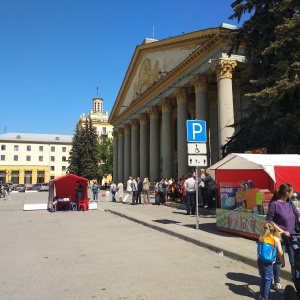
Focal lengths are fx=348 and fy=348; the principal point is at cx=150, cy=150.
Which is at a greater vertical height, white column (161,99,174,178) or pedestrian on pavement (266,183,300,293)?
white column (161,99,174,178)

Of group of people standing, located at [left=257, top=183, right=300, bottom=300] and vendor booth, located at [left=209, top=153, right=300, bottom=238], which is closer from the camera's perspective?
group of people standing, located at [left=257, top=183, right=300, bottom=300]

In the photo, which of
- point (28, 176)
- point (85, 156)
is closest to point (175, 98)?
point (85, 156)

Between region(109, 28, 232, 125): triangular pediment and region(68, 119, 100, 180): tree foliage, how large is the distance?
1276 cm

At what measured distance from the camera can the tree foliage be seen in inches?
2469

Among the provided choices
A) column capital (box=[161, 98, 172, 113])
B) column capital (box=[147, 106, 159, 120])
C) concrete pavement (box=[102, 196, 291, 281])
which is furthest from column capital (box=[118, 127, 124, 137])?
concrete pavement (box=[102, 196, 291, 281])

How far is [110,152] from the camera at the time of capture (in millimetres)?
80188

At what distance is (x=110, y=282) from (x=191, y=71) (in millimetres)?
24765

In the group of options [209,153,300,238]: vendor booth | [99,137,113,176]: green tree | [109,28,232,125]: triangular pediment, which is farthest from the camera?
[99,137,113,176]: green tree

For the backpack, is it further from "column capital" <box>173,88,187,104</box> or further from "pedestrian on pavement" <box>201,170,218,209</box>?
"column capital" <box>173,88,187,104</box>

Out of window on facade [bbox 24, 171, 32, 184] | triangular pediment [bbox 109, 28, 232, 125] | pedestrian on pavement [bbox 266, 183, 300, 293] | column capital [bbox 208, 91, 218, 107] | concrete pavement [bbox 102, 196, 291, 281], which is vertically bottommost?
concrete pavement [bbox 102, 196, 291, 281]

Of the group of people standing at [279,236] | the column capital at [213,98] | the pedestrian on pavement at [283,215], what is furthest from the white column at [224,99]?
the pedestrian on pavement at [283,215]

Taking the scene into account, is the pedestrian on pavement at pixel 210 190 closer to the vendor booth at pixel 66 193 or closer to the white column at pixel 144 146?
the vendor booth at pixel 66 193

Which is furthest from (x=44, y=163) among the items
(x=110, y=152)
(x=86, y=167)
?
(x=86, y=167)

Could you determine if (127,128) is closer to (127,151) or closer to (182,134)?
(127,151)
